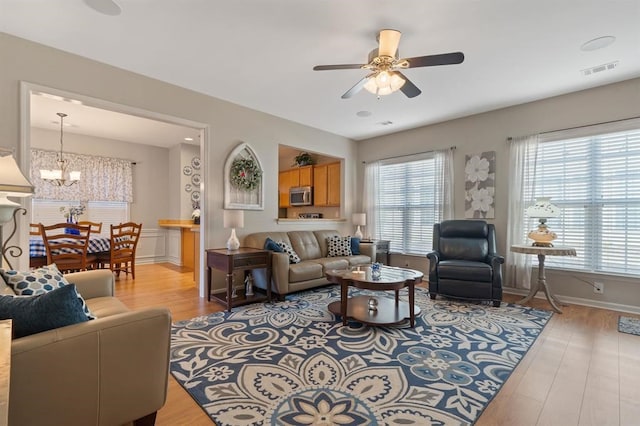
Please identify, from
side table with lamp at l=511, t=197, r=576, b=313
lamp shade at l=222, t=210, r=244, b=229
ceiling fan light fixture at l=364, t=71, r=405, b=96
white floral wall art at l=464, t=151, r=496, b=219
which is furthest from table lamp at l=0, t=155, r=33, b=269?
white floral wall art at l=464, t=151, r=496, b=219

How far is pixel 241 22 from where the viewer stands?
101 inches

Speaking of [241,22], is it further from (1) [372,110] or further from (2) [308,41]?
(1) [372,110]

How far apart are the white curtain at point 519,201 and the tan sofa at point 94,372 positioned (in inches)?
180

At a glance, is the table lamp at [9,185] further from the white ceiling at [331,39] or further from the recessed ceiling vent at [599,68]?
the recessed ceiling vent at [599,68]

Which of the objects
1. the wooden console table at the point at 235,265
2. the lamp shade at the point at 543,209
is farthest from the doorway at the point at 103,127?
the lamp shade at the point at 543,209

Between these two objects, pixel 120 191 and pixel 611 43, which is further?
pixel 120 191

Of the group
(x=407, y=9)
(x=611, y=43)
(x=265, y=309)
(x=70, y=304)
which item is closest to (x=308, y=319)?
(x=265, y=309)

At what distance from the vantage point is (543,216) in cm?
383

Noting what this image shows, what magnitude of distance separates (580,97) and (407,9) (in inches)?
124

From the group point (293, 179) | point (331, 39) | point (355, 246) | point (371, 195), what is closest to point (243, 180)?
point (355, 246)

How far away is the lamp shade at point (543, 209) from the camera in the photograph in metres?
3.80

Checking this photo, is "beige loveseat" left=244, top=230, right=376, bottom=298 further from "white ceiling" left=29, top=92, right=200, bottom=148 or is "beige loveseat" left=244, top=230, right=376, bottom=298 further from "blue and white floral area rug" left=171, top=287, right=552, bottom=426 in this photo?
"white ceiling" left=29, top=92, right=200, bottom=148

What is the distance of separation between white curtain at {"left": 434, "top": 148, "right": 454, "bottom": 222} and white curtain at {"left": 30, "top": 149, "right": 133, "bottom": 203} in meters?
6.51

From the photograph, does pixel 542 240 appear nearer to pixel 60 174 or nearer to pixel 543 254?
pixel 543 254
